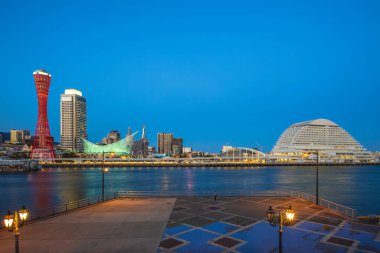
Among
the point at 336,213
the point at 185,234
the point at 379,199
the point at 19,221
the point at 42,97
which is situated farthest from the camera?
the point at 42,97

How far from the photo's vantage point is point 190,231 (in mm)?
16297

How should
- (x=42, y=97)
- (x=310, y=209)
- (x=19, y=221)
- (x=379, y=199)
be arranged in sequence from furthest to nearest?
(x=42, y=97) → (x=379, y=199) → (x=310, y=209) → (x=19, y=221)

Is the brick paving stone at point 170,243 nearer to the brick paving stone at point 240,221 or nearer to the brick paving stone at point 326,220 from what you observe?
the brick paving stone at point 240,221

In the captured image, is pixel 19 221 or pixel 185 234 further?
pixel 185 234

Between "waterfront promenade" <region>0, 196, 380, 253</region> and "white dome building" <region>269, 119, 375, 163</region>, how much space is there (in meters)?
153

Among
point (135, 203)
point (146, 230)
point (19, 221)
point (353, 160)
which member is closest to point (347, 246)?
point (146, 230)

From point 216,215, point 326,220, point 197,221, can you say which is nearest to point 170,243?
point 197,221

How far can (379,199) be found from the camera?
45.9 meters

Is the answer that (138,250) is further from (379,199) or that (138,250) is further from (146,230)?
(379,199)

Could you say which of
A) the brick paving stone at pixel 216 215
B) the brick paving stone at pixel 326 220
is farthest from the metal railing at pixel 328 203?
the brick paving stone at pixel 216 215

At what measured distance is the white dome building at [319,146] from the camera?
16550cm

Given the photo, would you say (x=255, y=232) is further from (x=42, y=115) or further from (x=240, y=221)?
(x=42, y=115)

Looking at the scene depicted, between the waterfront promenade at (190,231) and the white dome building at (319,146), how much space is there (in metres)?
153

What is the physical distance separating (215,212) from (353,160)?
178m
